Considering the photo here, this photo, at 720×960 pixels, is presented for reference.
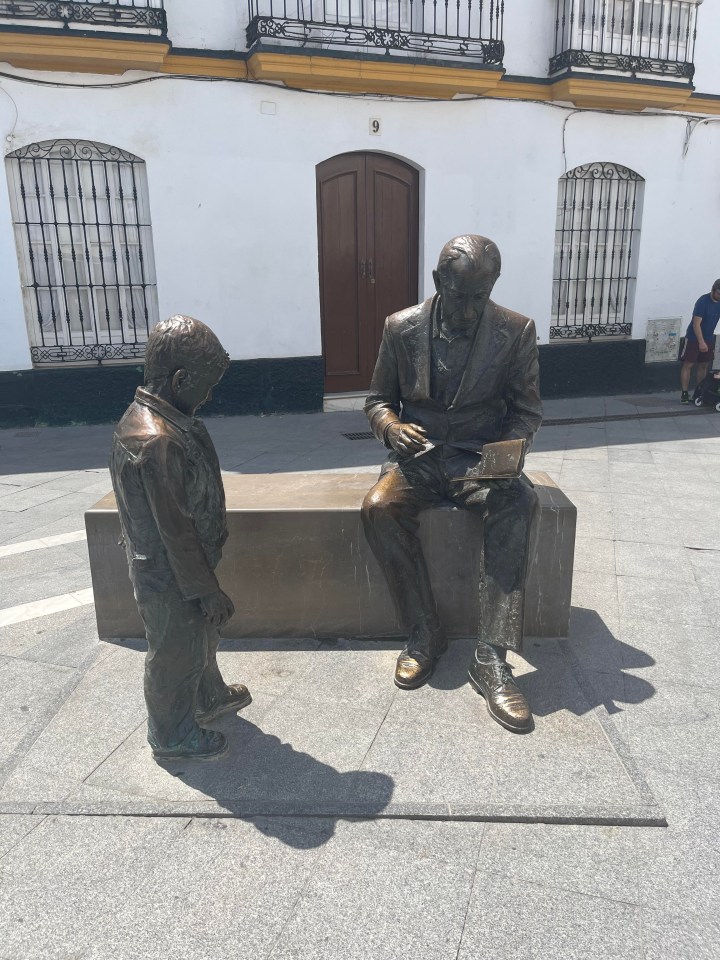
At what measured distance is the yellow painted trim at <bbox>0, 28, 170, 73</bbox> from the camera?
730cm

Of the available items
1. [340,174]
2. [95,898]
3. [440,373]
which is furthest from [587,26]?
[95,898]

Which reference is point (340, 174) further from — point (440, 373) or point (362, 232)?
point (440, 373)

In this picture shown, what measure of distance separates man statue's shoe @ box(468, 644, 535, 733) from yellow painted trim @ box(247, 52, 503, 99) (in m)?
7.38

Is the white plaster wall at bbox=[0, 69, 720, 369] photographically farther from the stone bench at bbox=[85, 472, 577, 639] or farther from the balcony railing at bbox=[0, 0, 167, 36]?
the stone bench at bbox=[85, 472, 577, 639]

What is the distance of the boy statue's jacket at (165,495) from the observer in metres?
2.17

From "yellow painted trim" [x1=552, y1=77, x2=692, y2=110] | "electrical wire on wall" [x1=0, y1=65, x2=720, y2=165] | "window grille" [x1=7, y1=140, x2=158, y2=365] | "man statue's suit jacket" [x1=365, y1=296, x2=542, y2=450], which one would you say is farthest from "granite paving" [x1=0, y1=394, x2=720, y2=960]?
"yellow painted trim" [x1=552, y1=77, x2=692, y2=110]

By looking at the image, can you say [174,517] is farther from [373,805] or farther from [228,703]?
[373,805]

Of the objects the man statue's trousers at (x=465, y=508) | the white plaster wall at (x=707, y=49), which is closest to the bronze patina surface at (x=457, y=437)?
the man statue's trousers at (x=465, y=508)

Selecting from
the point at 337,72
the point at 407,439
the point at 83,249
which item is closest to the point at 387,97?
the point at 337,72

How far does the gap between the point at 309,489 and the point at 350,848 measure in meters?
1.84

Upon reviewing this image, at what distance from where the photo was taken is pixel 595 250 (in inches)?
413

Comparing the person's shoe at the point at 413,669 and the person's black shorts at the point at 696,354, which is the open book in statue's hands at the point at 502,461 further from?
the person's black shorts at the point at 696,354

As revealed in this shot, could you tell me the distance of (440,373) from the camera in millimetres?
3289

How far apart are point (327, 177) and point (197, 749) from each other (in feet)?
25.8
